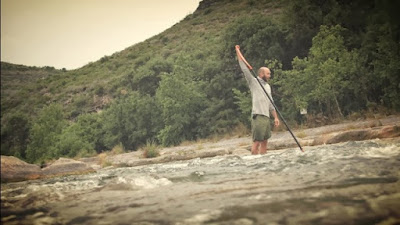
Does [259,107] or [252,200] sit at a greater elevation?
[259,107]

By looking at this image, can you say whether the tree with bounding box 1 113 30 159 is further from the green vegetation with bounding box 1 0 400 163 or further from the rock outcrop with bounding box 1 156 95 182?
the rock outcrop with bounding box 1 156 95 182

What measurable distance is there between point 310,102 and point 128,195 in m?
10.5

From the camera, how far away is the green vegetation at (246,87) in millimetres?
11438

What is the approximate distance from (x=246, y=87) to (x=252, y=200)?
12.5 m

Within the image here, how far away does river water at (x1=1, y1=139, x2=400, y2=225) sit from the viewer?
201 cm

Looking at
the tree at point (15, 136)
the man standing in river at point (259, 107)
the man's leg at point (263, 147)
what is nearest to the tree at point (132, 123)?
the tree at point (15, 136)

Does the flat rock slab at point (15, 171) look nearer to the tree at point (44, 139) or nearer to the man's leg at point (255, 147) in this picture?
the man's leg at point (255, 147)

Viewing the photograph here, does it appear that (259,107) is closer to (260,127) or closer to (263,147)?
(260,127)

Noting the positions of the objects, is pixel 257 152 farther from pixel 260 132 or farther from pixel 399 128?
A: pixel 399 128

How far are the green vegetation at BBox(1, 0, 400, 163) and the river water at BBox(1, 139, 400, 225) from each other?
797cm

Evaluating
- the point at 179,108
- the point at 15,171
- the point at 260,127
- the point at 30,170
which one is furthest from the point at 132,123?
the point at 260,127

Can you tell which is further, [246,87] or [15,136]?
[15,136]

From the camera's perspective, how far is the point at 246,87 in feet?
48.4

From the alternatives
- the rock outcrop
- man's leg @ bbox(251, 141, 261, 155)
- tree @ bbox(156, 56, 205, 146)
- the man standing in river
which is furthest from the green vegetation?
the rock outcrop
